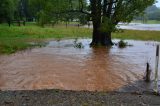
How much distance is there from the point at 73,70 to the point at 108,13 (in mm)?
13544

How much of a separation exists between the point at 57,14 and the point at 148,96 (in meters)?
19.5

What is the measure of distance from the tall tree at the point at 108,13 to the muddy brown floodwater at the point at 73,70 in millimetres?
3168

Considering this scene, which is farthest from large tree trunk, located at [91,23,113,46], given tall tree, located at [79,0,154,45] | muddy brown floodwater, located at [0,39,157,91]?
muddy brown floodwater, located at [0,39,157,91]

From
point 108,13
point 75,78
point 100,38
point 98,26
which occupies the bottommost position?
point 75,78

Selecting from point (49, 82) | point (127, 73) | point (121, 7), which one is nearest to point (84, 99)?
point (49, 82)

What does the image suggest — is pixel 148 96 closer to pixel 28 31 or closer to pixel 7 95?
pixel 7 95

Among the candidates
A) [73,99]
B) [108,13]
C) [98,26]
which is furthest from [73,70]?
[108,13]

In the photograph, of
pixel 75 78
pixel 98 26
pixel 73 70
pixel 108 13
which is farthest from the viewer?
pixel 108 13

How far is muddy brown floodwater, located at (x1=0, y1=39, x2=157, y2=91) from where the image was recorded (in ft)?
45.4

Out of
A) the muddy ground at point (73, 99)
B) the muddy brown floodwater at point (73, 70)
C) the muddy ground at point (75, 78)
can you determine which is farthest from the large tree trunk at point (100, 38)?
the muddy ground at point (73, 99)

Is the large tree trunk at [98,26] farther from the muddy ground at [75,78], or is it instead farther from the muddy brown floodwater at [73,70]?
the muddy brown floodwater at [73,70]

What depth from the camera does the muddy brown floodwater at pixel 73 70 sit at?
13.8m

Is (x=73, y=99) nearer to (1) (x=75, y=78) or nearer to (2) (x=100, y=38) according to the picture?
(1) (x=75, y=78)

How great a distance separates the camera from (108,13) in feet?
99.0
